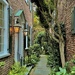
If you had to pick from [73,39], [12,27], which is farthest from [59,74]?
[12,27]

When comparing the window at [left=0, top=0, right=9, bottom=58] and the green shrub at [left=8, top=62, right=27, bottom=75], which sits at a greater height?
the window at [left=0, top=0, right=9, bottom=58]

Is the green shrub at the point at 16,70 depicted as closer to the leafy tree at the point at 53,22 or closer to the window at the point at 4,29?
the window at the point at 4,29

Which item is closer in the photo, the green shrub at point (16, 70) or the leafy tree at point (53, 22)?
the leafy tree at point (53, 22)

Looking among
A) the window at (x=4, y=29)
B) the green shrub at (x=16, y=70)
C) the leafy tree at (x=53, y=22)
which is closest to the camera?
the leafy tree at (x=53, y=22)

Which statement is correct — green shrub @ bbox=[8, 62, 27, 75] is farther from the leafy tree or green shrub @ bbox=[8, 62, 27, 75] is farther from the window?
the leafy tree

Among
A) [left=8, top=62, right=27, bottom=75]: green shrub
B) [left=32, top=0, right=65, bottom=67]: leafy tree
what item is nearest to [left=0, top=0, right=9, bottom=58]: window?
[left=8, top=62, right=27, bottom=75]: green shrub

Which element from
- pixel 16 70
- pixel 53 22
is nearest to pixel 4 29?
pixel 16 70

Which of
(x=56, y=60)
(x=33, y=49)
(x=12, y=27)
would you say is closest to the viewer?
(x=12, y=27)

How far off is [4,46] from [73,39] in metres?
2.69

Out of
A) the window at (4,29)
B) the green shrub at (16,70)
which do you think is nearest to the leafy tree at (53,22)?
the window at (4,29)

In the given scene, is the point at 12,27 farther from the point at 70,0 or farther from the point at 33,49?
the point at 33,49

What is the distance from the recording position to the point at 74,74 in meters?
4.01

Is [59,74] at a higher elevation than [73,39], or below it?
below

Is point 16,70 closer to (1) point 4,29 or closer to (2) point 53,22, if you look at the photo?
(1) point 4,29
